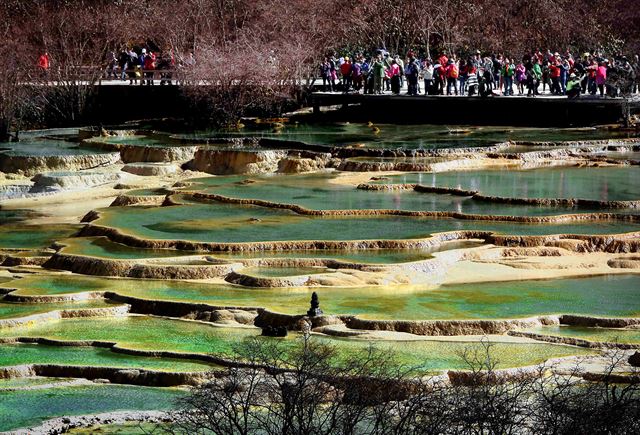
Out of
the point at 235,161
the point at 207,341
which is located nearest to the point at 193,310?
the point at 207,341

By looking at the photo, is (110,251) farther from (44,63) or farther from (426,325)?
(44,63)

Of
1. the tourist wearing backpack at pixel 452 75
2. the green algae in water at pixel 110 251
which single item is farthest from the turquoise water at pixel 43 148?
the green algae in water at pixel 110 251

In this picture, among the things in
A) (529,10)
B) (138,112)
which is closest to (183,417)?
(138,112)

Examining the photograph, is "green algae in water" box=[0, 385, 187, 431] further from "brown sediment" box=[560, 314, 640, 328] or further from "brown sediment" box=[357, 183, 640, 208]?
"brown sediment" box=[357, 183, 640, 208]

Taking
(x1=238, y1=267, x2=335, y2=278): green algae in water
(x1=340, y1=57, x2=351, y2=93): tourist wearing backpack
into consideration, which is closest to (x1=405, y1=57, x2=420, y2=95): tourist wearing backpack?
(x1=340, y1=57, x2=351, y2=93): tourist wearing backpack

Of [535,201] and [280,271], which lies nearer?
[280,271]
